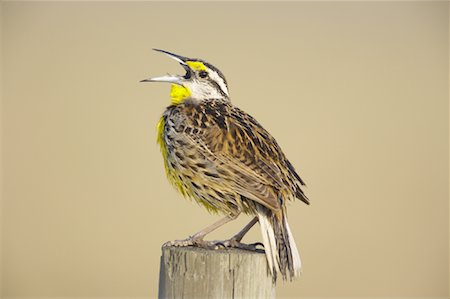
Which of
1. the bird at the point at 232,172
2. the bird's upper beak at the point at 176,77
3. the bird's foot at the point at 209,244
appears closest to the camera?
the bird at the point at 232,172

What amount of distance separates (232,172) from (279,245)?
1.18 feet

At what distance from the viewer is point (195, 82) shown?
338cm

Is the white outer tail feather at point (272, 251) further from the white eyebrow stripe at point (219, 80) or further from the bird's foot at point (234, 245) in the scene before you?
the white eyebrow stripe at point (219, 80)

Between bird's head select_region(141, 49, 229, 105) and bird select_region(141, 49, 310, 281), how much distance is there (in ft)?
0.31

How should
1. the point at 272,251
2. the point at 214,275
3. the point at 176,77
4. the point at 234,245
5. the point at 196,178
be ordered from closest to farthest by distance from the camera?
the point at 214,275, the point at 272,251, the point at 234,245, the point at 196,178, the point at 176,77

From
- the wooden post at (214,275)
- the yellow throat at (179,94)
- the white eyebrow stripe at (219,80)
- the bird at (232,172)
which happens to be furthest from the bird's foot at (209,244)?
the white eyebrow stripe at (219,80)

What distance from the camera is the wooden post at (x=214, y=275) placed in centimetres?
244

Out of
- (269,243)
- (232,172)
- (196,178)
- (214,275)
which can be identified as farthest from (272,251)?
(196,178)

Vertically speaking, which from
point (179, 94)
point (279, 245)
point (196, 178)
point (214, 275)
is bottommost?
point (214, 275)

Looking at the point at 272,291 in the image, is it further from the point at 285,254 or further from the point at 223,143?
the point at 223,143

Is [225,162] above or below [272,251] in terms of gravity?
above

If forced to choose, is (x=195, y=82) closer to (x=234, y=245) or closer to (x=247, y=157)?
(x=247, y=157)

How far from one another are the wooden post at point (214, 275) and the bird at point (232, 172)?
8 centimetres

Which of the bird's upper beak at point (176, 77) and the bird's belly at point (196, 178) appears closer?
the bird's belly at point (196, 178)
